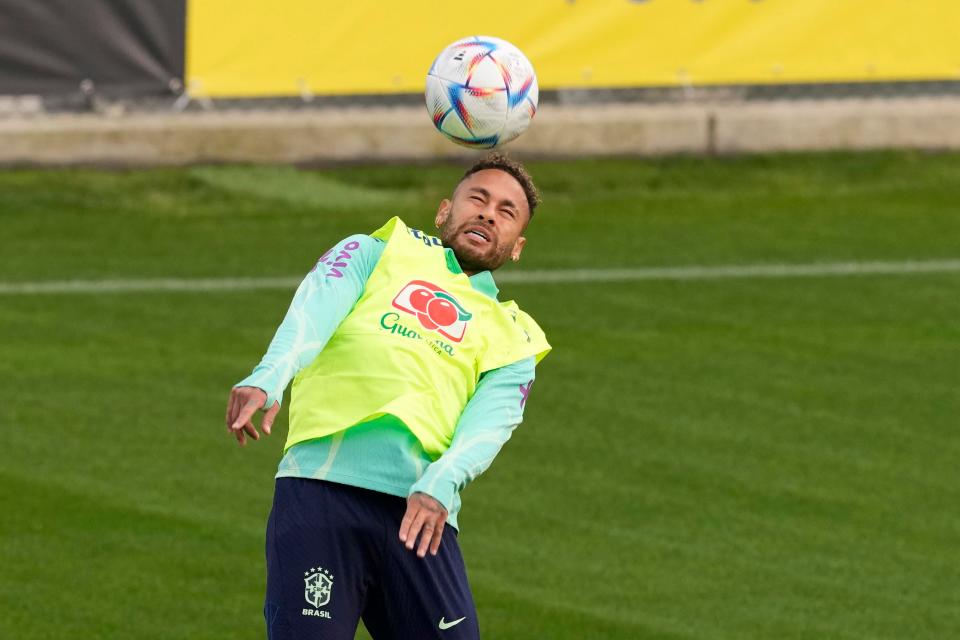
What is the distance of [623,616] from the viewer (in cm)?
751

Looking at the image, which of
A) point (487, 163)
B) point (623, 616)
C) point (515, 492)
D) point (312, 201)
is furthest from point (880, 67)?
point (487, 163)

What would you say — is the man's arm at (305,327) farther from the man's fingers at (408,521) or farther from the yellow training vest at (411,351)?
the man's fingers at (408,521)

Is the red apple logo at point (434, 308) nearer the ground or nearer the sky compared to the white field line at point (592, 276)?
nearer the ground

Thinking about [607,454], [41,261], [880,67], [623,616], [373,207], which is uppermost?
[880,67]

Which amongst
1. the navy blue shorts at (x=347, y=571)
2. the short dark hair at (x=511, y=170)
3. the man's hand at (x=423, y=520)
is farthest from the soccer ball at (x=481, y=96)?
the man's hand at (x=423, y=520)

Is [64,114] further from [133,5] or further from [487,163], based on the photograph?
[487,163]

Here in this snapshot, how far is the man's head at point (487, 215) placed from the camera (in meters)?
5.12

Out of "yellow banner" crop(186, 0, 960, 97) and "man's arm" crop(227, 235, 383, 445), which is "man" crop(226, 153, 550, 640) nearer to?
"man's arm" crop(227, 235, 383, 445)

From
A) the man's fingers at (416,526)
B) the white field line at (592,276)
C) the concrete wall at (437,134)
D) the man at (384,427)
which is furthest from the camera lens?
the concrete wall at (437,134)

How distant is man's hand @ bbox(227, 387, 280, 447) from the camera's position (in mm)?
4406

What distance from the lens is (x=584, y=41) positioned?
13.9m

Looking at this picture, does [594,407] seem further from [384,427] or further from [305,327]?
[305,327]

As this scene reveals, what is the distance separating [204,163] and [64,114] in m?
1.13

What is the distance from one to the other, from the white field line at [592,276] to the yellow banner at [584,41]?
1.92m
